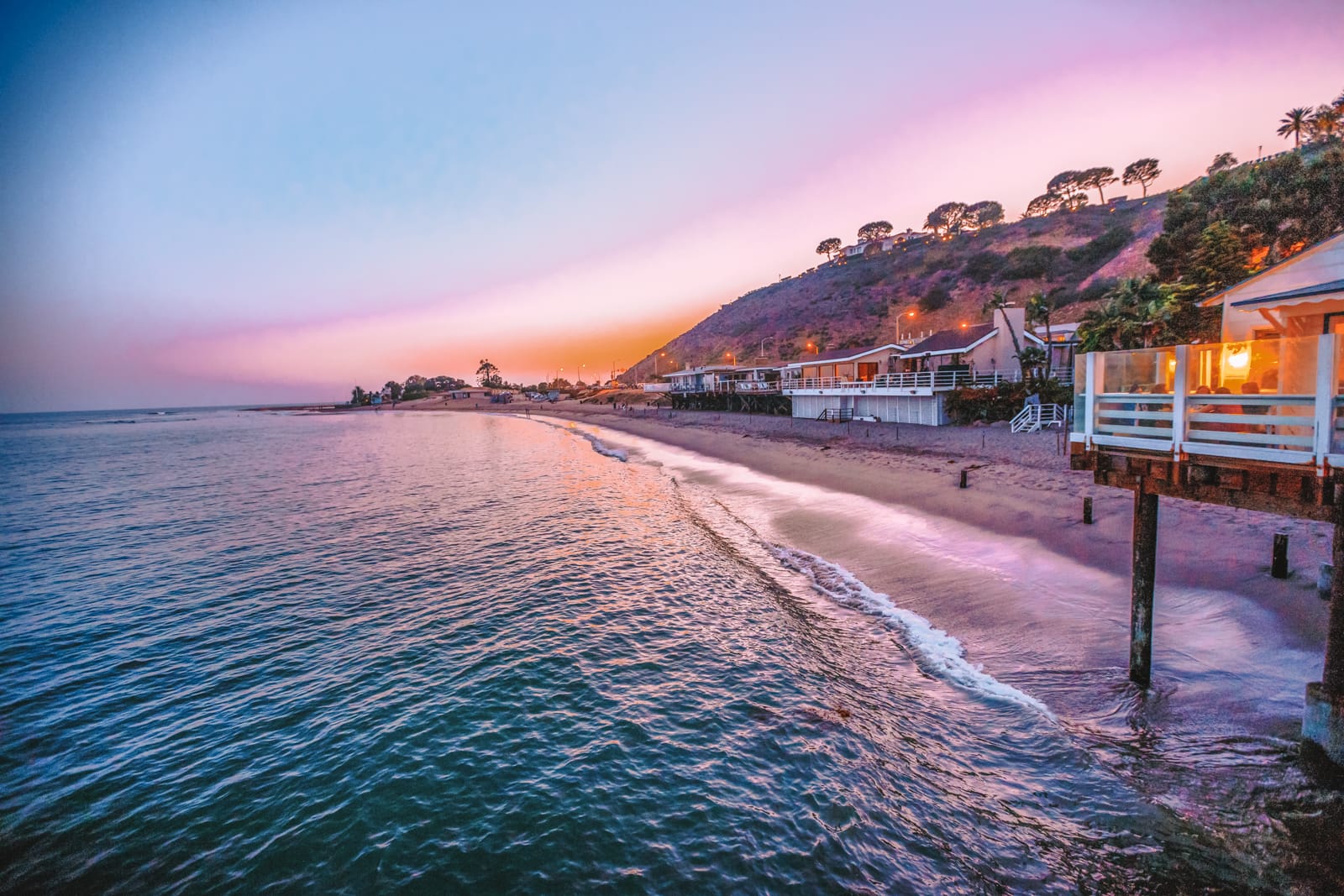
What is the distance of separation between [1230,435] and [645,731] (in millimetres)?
10190

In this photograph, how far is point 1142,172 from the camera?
134 metres

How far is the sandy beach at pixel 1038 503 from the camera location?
1271 cm

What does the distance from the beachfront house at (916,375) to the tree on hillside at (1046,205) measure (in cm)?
13070

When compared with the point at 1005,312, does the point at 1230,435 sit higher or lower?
lower

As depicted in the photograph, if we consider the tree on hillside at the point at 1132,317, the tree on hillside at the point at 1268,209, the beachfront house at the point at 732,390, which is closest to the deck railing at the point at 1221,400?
the tree on hillside at the point at 1132,317

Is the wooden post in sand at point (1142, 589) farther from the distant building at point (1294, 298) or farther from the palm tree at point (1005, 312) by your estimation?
the palm tree at point (1005, 312)

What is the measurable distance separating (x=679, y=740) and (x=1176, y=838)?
6863 mm

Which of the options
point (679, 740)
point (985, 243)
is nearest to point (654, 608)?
point (679, 740)

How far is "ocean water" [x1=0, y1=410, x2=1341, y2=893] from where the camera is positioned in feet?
23.0

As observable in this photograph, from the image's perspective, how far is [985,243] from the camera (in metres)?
137

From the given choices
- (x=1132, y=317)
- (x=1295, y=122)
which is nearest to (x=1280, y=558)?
(x=1132, y=317)

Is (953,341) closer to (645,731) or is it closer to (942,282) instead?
(645,731)

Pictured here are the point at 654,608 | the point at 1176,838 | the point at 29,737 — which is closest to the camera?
the point at 1176,838

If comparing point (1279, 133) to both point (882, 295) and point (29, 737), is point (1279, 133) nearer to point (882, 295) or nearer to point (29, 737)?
point (882, 295)
